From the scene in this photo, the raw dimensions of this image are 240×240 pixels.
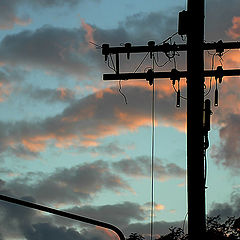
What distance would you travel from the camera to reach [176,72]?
19.3 m

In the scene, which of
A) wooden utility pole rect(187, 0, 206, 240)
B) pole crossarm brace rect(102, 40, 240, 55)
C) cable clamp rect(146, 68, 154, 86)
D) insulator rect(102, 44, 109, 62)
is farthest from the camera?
insulator rect(102, 44, 109, 62)

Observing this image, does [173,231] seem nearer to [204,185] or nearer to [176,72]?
[176,72]

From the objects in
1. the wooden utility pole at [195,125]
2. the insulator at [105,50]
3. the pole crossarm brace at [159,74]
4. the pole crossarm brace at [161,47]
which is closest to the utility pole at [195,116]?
the wooden utility pole at [195,125]

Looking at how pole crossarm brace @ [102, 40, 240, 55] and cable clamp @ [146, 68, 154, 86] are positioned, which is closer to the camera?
pole crossarm brace @ [102, 40, 240, 55]

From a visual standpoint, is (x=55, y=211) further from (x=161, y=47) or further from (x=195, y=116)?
(x=161, y=47)

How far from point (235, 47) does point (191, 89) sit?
6313 millimetres

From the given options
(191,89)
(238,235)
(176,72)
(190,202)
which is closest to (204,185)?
(190,202)

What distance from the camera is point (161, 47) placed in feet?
63.2

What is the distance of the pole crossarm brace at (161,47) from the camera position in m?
19.2

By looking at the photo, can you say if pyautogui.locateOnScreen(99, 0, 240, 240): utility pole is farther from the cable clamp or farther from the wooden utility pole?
the cable clamp

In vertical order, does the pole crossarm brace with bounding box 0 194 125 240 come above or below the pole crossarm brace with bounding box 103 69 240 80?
below

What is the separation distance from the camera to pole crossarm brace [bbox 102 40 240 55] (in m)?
19.2

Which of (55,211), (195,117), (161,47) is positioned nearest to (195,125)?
(195,117)

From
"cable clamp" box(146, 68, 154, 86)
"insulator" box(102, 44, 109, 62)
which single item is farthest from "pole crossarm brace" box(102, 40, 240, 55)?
"cable clamp" box(146, 68, 154, 86)
